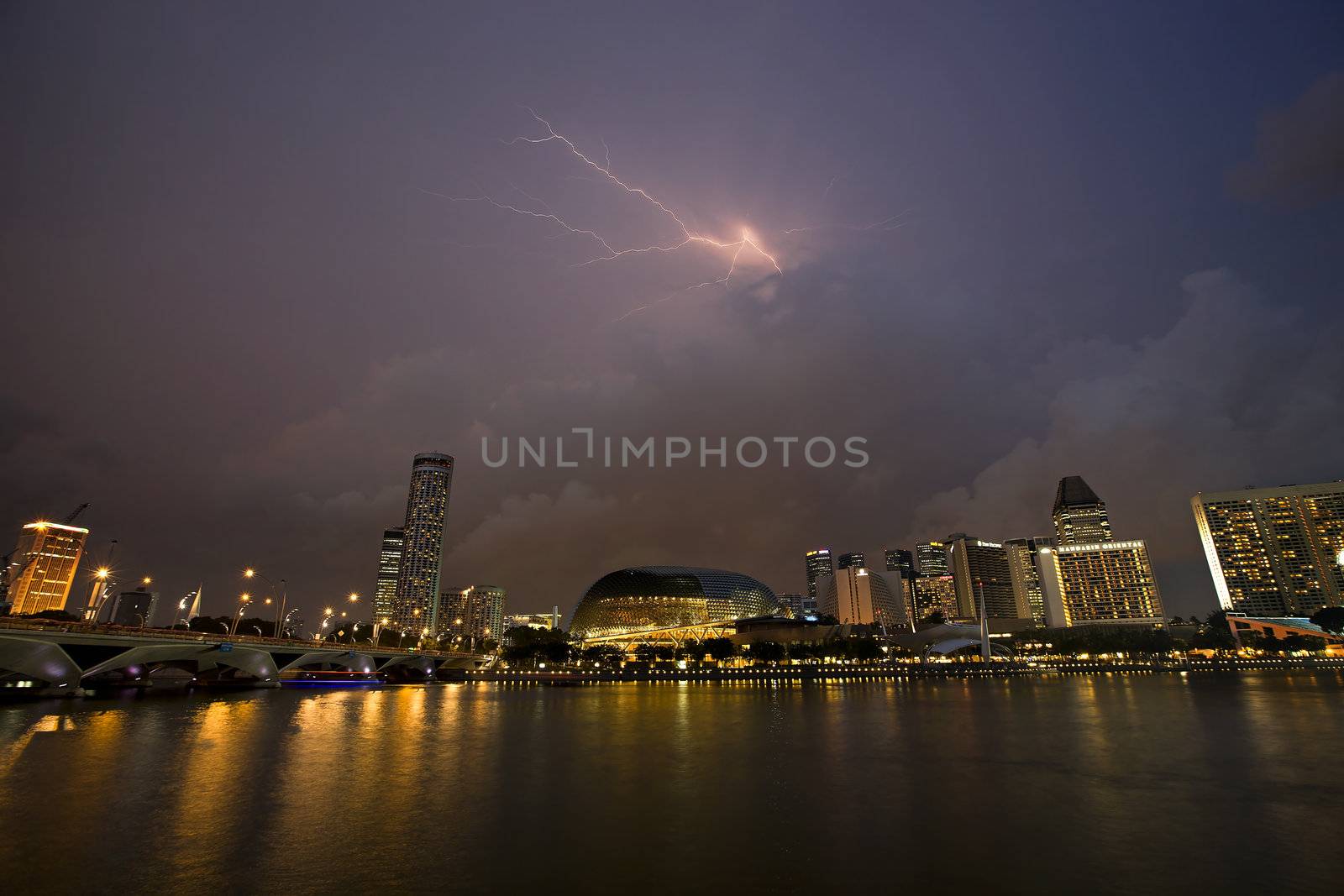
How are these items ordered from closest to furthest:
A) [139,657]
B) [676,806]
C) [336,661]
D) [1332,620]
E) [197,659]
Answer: [676,806] → [139,657] → [197,659] → [336,661] → [1332,620]

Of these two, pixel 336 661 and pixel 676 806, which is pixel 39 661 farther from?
pixel 676 806

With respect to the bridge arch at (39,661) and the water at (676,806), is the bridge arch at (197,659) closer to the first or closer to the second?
the bridge arch at (39,661)

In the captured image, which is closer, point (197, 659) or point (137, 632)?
point (137, 632)

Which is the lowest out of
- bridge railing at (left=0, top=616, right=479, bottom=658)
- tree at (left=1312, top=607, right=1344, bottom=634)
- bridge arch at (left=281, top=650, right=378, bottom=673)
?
bridge arch at (left=281, top=650, right=378, bottom=673)

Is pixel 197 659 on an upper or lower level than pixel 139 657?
lower

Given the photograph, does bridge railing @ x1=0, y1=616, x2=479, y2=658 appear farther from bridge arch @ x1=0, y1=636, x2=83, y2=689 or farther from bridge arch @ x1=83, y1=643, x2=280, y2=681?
bridge arch @ x1=0, y1=636, x2=83, y2=689

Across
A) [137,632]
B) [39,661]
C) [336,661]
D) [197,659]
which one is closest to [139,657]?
[137,632]

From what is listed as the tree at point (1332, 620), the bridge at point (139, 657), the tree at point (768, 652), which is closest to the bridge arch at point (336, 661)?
the bridge at point (139, 657)

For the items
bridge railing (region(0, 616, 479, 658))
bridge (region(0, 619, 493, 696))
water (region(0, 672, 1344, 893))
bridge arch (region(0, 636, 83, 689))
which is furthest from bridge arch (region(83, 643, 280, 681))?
water (region(0, 672, 1344, 893))
